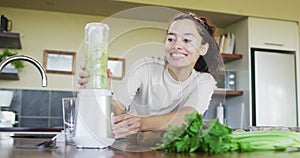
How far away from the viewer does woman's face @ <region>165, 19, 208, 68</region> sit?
0.97 metres

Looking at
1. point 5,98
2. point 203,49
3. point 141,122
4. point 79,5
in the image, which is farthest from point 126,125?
point 79,5

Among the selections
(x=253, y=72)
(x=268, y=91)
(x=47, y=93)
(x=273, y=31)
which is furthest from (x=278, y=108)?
(x=47, y=93)

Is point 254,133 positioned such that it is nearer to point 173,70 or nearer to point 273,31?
point 173,70

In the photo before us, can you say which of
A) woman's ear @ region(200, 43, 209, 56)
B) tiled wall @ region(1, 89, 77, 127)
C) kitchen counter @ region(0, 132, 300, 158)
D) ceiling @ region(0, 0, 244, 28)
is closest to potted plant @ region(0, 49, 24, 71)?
tiled wall @ region(1, 89, 77, 127)

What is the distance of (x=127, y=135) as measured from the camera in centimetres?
98

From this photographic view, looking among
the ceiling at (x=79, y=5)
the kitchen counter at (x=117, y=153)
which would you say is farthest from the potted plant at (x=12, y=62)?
the kitchen counter at (x=117, y=153)

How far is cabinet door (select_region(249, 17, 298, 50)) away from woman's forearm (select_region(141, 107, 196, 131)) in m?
3.03

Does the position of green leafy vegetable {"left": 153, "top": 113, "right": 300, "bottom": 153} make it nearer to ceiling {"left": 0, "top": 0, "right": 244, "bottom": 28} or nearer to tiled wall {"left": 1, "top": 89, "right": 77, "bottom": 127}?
ceiling {"left": 0, "top": 0, "right": 244, "bottom": 28}

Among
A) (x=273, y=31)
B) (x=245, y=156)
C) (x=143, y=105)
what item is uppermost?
(x=273, y=31)

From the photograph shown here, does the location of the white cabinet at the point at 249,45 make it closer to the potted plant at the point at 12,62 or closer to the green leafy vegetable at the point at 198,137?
the potted plant at the point at 12,62

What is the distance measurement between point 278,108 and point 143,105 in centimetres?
316

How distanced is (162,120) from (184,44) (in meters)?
0.20

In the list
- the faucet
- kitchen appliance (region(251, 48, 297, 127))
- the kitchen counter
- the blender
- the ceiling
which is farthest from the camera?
kitchen appliance (region(251, 48, 297, 127))

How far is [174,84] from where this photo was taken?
997 millimetres
